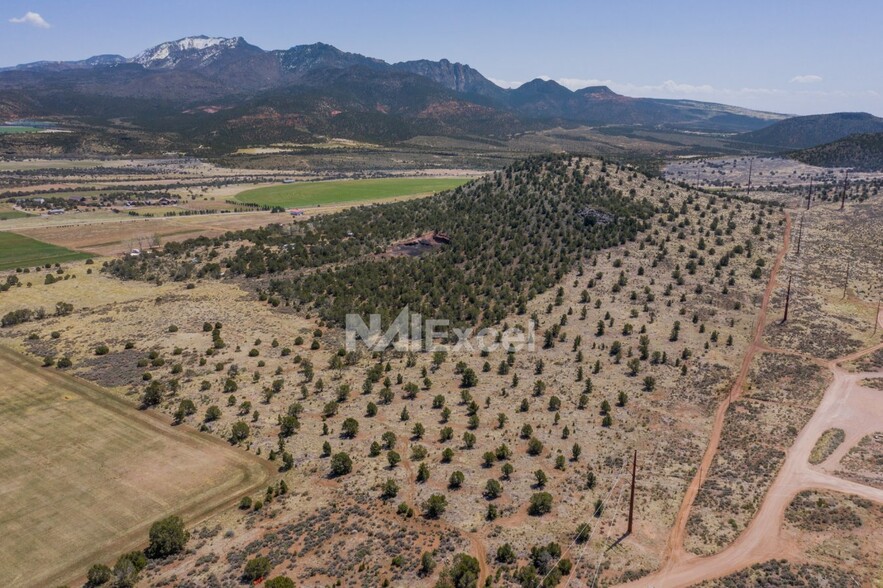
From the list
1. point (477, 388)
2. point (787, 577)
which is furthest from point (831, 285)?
point (787, 577)

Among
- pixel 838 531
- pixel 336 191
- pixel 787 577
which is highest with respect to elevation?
pixel 336 191

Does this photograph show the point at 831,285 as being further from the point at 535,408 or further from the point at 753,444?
the point at 535,408

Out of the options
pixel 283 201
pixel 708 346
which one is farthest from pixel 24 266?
pixel 708 346

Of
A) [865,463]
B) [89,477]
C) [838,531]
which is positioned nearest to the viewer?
[838,531]

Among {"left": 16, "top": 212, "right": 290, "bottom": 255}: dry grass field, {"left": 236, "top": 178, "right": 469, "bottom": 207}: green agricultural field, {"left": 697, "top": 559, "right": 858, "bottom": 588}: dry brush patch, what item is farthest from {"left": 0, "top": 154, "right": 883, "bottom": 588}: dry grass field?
{"left": 236, "top": 178, "right": 469, "bottom": 207}: green agricultural field

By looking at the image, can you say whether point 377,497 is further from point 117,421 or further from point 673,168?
point 673,168

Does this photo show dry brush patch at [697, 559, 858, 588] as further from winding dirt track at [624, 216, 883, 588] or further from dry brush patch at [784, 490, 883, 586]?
winding dirt track at [624, 216, 883, 588]
